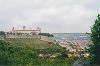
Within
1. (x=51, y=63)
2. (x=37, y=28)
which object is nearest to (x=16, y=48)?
(x=51, y=63)

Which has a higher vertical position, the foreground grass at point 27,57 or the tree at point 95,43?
the tree at point 95,43

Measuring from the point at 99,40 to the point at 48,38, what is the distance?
55.1m

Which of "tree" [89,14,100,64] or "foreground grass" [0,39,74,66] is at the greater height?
"tree" [89,14,100,64]

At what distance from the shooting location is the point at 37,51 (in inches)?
2584

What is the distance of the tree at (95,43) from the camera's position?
104 feet

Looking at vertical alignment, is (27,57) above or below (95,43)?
below

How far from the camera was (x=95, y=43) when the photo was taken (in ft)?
108

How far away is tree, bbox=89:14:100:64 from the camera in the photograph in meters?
31.8

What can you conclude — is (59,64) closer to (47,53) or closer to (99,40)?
(47,53)

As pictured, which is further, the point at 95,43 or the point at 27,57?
the point at 27,57

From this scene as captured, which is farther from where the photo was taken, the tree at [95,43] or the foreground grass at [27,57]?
the foreground grass at [27,57]

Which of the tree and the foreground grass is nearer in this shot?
the tree

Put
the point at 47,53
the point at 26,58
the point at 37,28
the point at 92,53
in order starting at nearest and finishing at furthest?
the point at 92,53 < the point at 26,58 < the point at 47,53 < the point at 37,28

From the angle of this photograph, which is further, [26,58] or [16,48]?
[16,48]
